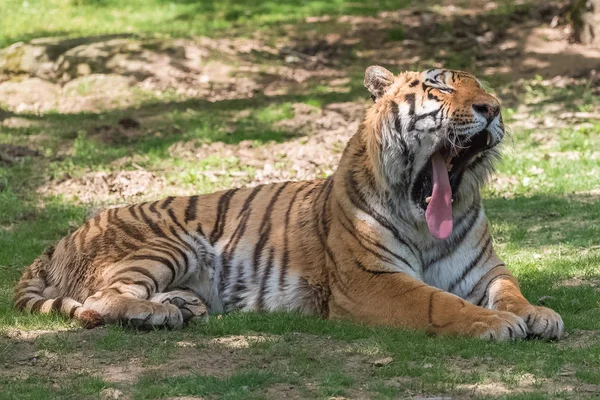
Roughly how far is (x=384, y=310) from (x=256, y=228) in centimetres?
117

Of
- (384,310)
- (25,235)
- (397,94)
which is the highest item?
(397,94)

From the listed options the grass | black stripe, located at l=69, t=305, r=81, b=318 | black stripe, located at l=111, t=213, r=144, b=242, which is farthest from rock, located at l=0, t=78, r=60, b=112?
black stripe, located at l=69, t=305, r=81, b=318

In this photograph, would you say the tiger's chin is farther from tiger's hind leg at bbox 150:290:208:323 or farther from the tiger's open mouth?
tiger's hind leg at bbox 150:290:208:323

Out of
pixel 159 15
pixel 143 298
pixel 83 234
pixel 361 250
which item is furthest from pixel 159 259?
pixel 159 15

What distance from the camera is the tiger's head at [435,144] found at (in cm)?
529

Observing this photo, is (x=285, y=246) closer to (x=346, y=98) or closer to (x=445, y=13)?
(x=346, y=98)

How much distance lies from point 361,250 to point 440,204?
1.60ft

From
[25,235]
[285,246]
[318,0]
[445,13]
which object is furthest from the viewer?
[318,0]

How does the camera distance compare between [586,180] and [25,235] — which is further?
[586,180]

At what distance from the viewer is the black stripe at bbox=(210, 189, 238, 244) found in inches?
244

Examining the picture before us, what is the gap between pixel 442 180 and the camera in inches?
213

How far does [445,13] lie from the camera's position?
18.6 meters

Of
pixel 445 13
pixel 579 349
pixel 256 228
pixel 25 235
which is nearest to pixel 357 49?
pixel 445 13

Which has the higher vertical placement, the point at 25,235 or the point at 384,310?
the point at 384,310
